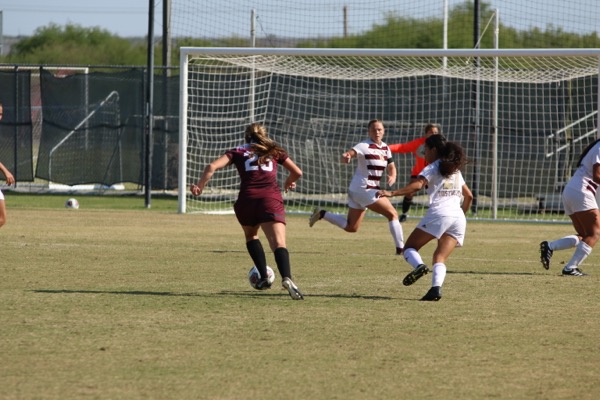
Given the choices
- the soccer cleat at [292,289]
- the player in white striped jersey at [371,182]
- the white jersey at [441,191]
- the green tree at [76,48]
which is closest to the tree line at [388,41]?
the green tree at [76,48]

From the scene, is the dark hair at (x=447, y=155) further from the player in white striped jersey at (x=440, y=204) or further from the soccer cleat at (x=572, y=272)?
the soccer cleat at (x=572, y=272)

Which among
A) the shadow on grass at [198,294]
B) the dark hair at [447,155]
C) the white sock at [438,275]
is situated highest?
the dark hair at [447,155]

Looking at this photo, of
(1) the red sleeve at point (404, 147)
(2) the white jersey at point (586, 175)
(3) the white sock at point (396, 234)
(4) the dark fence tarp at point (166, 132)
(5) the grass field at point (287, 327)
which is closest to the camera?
(5) the grass field at point (287, 327)

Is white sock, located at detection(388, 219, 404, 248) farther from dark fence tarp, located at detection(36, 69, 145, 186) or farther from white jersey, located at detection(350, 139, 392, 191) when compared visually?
dark fence tarp, located at detection(36, 69, 145, 186)

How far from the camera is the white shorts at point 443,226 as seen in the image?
10867 mm

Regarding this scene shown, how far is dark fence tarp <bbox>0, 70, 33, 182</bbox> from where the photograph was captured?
93.0 ft

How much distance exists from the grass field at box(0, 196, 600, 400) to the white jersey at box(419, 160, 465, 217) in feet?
2.73

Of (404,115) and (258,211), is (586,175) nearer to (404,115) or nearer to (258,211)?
(258,211)

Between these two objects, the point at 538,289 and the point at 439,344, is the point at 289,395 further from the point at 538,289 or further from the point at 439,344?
the point at 538,289

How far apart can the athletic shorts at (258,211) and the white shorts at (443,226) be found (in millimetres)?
1346

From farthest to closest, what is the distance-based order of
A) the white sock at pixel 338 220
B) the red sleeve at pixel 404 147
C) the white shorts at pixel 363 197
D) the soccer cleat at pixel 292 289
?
the red sleeve at pixel 404 147, the white sock at pixel 338 220, the white shorts at pixel 363 197, the soccer cleat at pixel 292 289

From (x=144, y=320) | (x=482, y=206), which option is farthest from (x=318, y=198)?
(x=144, y=320)

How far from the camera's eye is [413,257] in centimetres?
1084

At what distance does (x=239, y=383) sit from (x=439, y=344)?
199 centimetres
